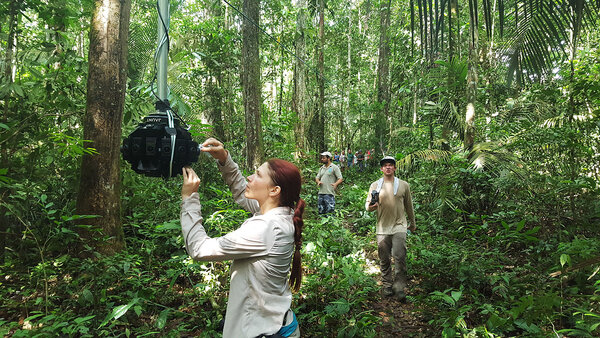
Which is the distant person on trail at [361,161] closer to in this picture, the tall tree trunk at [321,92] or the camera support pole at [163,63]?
the tall tree trunk at [321,92]

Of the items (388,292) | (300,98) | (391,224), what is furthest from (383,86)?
(388,292)

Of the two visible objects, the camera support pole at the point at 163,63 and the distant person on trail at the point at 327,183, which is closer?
the camera support pole at the point at 163,63

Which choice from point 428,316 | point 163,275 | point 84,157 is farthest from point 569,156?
point 84,157

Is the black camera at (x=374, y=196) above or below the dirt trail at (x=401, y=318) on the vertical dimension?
above

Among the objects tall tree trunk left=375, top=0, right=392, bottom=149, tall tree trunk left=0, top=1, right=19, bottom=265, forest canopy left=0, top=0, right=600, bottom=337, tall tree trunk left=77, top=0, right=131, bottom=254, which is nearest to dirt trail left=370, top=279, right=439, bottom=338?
forest canopy left=0, top=0, right=600, bottom=337

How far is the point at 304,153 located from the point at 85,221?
28.1ft

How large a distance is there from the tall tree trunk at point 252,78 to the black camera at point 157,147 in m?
6.51

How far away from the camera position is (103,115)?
4328 mm

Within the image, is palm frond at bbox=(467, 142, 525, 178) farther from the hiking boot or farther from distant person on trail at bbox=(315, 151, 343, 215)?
the hiking boot

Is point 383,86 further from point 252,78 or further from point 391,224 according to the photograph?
point 391,224

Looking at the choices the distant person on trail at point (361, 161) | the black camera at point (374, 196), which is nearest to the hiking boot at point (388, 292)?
the black camera at point (374, 196)

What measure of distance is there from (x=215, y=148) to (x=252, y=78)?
632 cm

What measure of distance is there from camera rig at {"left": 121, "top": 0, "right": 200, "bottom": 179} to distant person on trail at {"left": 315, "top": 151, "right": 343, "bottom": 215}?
260 inches

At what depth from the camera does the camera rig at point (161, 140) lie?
66.2 inches
